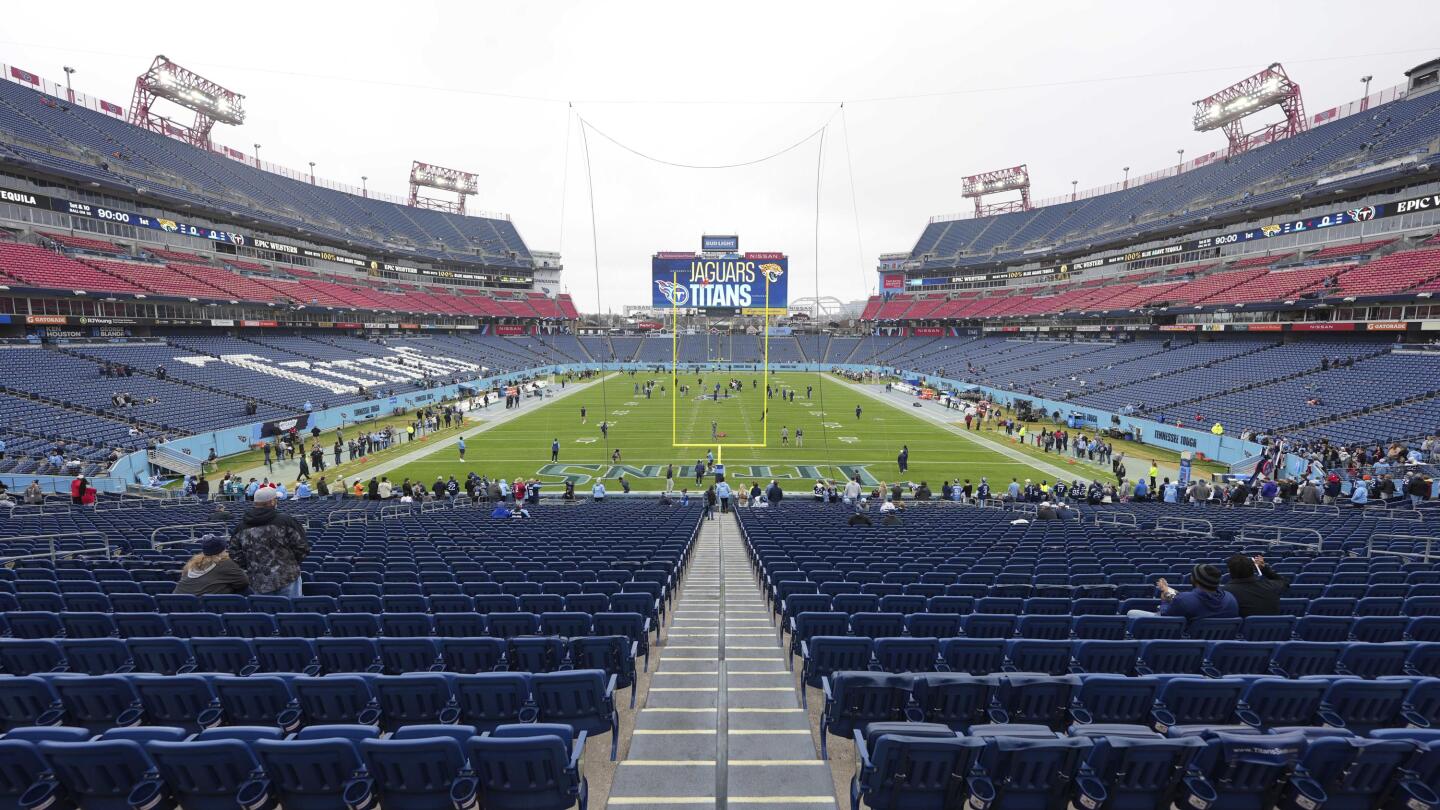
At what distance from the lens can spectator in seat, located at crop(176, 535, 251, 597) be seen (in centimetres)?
642

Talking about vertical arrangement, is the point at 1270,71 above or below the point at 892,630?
above

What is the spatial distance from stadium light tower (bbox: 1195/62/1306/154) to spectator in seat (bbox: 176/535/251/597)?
8197 cm

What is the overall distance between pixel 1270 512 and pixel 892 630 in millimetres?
17838

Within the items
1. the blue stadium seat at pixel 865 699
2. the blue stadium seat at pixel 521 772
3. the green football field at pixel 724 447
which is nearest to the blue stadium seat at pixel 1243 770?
the blue stadium seat at pixel 865 699

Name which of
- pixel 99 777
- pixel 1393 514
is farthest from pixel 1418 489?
pixel 99 777

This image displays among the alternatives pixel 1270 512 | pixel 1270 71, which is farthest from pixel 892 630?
pixel 1270 71

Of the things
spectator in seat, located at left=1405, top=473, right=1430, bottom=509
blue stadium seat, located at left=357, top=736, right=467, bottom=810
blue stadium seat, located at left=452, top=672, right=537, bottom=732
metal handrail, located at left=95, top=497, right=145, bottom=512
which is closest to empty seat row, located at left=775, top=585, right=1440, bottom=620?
blue stadium seat, located at left=452, top=672, right=537, bottom=732

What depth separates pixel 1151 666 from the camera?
16.7 ft

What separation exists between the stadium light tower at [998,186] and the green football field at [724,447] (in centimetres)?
5946

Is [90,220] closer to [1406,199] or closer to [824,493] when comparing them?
[824,493]

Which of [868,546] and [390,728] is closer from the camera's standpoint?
[390,728]

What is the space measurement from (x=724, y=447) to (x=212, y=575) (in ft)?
86.2

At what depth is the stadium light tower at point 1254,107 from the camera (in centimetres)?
5694

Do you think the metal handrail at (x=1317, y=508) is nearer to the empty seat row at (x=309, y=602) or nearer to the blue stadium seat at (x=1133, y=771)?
the blue stadium seat at (x=1133, y=771)
